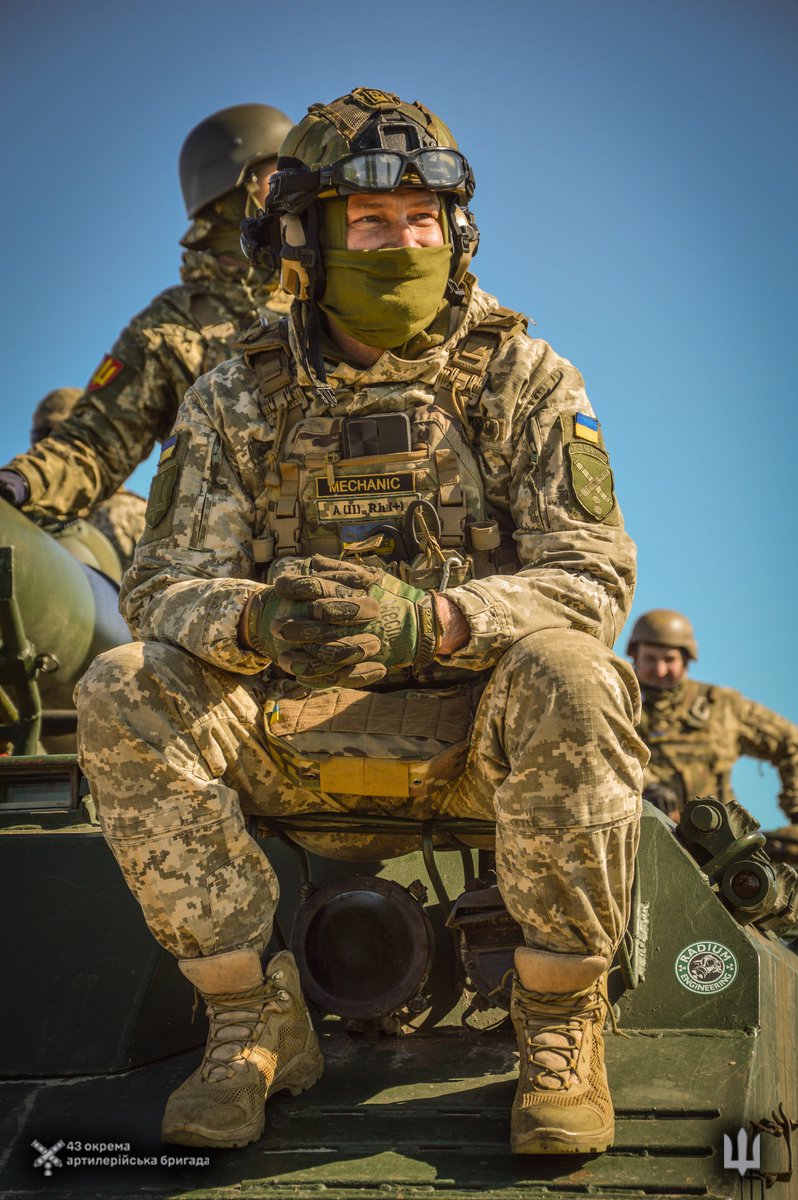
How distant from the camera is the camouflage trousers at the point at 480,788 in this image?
3.35 metres

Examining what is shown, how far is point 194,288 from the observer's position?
7.91 m

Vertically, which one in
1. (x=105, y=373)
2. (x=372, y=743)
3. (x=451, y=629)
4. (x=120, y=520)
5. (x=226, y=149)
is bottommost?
(x=372, y=743)

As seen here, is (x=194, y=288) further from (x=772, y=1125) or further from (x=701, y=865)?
(x=772, y=1125)

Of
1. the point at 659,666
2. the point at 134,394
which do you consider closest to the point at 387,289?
the point at 134,394

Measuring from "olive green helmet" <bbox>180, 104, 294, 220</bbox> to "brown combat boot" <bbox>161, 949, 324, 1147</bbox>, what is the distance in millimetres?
5461

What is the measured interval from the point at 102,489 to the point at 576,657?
4.62 meters

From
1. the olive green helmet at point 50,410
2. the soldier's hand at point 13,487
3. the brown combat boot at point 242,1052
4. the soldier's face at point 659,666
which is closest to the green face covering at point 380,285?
the brown combat boot at point 242,1052

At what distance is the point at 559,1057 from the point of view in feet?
10.8

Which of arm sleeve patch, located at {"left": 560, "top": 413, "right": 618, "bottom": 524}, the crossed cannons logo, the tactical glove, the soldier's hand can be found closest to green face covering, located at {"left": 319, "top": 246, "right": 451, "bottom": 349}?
arm sleeve patch, located at {"left": 560, "top": 413, "right": 618, "bottom": 524}

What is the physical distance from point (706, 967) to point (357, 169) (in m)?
2.33

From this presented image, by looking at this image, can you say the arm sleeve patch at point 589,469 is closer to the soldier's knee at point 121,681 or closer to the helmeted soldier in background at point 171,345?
the soldier's knee at point 121,681

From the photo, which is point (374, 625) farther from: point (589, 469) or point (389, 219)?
point (389, 219)

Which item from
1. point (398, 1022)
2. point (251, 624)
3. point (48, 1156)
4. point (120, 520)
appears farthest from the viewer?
point (120, 520)

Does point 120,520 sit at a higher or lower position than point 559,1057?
higher
